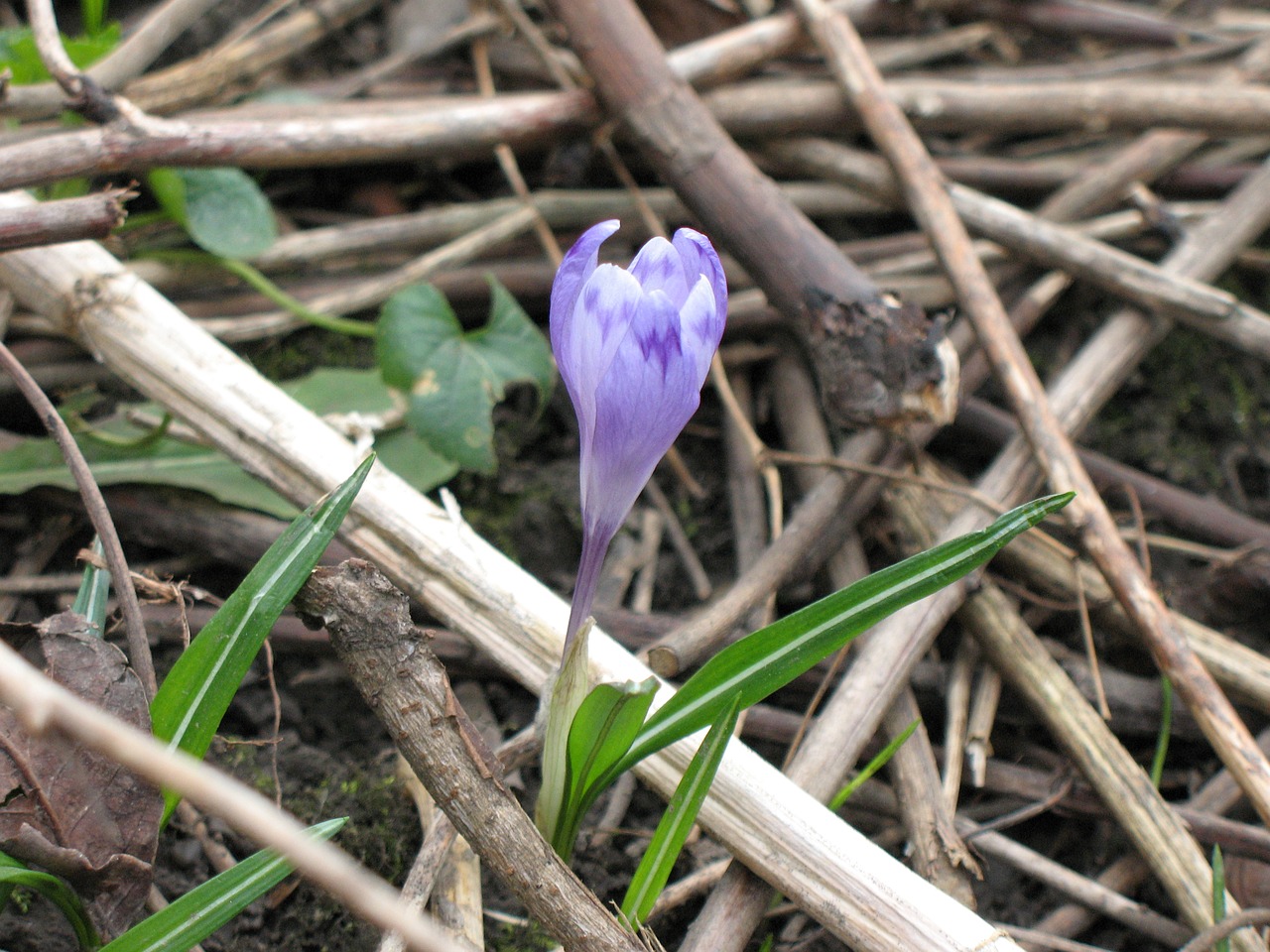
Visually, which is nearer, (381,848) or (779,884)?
(779,884)

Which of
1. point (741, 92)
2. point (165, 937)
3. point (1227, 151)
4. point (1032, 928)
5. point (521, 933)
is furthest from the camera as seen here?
point (1227, 151)

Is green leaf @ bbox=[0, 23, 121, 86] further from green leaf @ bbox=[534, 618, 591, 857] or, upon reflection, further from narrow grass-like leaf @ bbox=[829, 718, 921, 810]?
narrow grass-like leaf @ bbox=[829, 718, 921, 810]

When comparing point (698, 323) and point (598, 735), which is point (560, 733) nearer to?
point (598, 735)

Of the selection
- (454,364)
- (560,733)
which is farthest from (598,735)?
(454,364)

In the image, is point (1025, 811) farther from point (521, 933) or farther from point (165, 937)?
point (165, 937)

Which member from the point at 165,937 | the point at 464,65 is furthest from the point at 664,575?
the point at 464,65

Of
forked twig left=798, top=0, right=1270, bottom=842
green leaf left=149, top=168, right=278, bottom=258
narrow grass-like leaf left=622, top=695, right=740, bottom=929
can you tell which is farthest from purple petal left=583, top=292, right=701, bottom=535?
green leaf left=149, top=168, right=278, bottom=258
